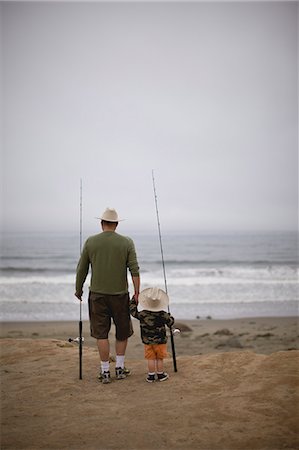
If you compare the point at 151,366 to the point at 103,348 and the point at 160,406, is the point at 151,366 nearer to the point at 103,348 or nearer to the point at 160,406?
the point at 103,348

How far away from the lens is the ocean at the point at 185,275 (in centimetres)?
1374

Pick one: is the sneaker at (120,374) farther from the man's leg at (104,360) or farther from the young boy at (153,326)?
the young boy at (153,326)

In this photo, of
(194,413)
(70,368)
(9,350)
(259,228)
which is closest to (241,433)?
(194,413)

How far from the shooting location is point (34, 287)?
18.3 m

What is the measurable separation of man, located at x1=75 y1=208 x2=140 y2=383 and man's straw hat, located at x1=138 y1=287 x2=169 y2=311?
4.3 inches

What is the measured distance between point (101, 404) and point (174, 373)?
3.92ft

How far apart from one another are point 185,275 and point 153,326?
1901 centimetres

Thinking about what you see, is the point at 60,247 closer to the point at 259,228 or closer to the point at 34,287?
the point at 34,287

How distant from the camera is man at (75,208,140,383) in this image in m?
4.47

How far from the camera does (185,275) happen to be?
2330 cm

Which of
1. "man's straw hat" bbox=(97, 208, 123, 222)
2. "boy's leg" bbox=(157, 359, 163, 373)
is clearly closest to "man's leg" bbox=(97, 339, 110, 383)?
"boy's leg" bbox=(157, 359, 163, 373)

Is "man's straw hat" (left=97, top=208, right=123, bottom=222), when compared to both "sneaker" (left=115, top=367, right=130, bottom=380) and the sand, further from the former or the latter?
the sand

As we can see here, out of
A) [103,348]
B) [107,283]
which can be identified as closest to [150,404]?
[103,348]

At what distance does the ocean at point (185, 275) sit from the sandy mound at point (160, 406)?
25.5ft
